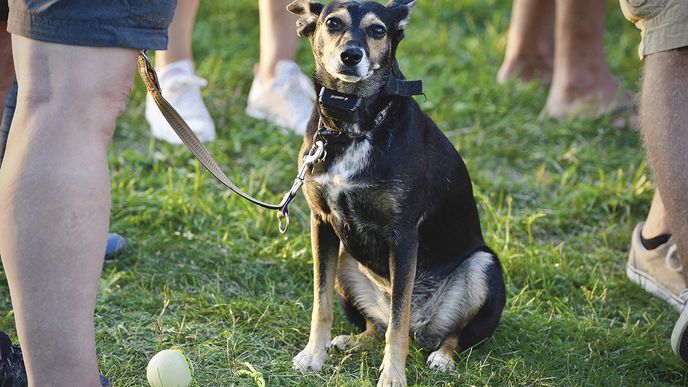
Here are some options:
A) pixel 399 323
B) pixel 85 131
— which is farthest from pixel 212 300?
pixel 85 131

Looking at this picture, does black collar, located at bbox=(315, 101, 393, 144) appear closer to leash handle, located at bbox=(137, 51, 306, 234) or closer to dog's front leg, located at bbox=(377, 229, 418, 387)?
leash handle, located at bbox=(137, 51, 306, 234)

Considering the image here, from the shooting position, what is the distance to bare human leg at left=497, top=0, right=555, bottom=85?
207 inches

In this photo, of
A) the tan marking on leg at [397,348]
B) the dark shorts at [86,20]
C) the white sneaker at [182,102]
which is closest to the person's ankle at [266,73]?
the white sneaker at [182,102]

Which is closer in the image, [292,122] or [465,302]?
[465,302]

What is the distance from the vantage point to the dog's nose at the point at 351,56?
7.78ft

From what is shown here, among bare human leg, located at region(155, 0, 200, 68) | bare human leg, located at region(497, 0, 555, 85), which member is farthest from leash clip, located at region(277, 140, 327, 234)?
bare human leg, located at region(497, 0, 555, 85)

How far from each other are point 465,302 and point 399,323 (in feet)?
1.08

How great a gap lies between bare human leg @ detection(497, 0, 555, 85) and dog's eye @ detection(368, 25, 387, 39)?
296 centimetres

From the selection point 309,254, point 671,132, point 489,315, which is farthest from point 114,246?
point 671,132

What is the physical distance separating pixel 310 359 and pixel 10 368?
84 centimetres

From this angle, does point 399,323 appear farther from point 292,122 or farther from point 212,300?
point 292,122

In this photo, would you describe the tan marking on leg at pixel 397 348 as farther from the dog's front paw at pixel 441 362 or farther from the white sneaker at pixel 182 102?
the white sneaker at pixel 182 102

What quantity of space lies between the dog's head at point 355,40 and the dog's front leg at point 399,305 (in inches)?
17.9

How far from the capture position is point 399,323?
97.3 inches
